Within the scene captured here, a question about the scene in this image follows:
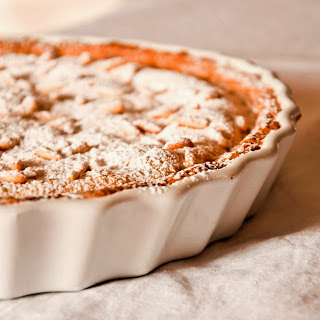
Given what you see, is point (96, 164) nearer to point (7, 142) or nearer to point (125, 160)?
point (125, 160)

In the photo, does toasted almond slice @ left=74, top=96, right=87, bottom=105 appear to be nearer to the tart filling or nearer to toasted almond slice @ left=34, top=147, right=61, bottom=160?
the tart filling

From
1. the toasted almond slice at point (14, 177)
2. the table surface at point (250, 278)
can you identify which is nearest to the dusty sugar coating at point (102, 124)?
the toasted almond slice at point (14, 177)

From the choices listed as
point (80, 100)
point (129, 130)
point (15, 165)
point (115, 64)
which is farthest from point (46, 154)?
point (115, 64)

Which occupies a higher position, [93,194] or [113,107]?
[93,194]

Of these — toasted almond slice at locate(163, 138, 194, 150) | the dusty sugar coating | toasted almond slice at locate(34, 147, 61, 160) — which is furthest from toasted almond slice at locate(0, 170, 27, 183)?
toasted almond slice at locate(163, 138, 194, 150)

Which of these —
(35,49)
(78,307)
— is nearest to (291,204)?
(78,307)

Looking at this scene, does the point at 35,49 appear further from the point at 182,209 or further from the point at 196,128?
the point at 182,209

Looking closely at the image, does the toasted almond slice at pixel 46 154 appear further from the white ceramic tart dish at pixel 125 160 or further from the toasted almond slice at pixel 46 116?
the toasted almond slice at pixel 46 116
